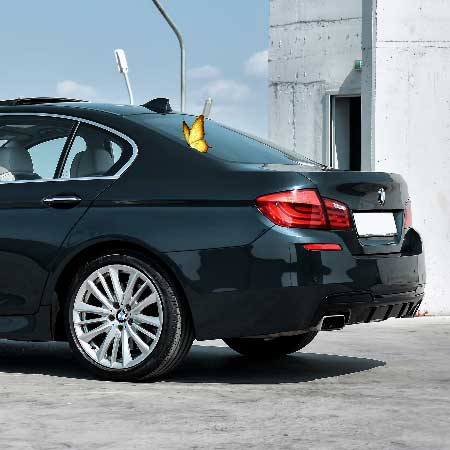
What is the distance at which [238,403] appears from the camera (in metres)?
6.98

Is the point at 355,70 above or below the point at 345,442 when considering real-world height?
above

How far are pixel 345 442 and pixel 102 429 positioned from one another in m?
1.10

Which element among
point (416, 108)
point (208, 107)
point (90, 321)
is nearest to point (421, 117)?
point (416, 108)

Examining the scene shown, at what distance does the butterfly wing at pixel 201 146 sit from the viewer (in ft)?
25.7

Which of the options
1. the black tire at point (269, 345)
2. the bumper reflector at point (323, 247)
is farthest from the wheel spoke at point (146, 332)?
the black tire at point (269, 345)

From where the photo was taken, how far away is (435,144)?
1392cm

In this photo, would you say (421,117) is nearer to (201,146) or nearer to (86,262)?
(201,146)

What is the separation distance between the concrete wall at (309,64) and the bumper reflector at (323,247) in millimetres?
12681

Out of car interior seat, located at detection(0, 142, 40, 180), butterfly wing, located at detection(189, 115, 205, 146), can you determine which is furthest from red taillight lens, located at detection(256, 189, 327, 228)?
car interior seat, located at detection(0, 142, 40, 180)

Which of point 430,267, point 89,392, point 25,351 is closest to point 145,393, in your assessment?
point 89,392

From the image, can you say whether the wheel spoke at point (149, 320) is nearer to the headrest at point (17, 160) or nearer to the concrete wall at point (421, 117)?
the headrest at point (17, 160)

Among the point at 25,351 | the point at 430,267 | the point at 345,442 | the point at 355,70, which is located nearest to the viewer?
the point at 345,442

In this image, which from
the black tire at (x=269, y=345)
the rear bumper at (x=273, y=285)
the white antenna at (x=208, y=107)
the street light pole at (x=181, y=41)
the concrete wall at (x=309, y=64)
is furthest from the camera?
the street light pole at (x=181, y=41)

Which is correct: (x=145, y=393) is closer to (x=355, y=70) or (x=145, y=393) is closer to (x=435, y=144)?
(x=435, y=144)
